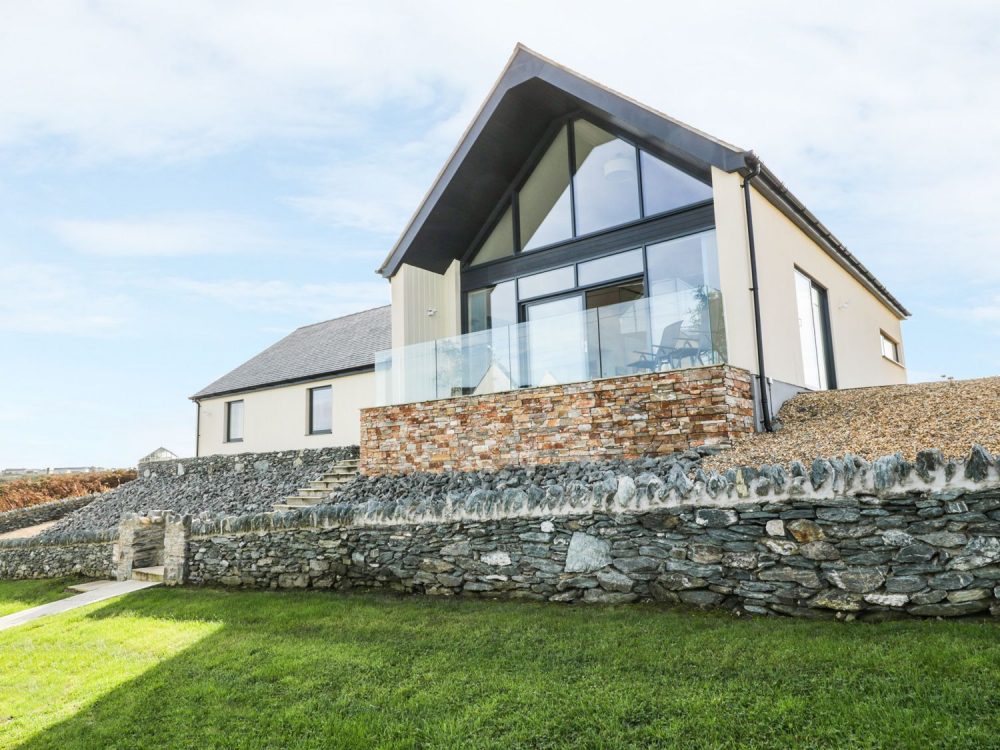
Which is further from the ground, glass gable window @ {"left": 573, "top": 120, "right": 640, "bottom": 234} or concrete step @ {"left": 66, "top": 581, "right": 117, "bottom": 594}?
glass gable window @ {"left": 573, "top": 120, "right": 640, "bottom": 234}

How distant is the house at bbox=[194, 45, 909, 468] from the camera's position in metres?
9.86

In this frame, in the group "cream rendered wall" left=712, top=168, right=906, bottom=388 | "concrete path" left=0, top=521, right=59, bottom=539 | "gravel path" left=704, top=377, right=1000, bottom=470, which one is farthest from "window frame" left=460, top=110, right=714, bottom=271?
"concrete path" left=0, top=521, right=59, bottom=539

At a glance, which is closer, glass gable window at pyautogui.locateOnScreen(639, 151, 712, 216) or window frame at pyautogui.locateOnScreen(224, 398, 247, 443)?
glass gable window at pyautogui.locateOnScreen(639, 151, 712, 216)

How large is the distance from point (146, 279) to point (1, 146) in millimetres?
3794

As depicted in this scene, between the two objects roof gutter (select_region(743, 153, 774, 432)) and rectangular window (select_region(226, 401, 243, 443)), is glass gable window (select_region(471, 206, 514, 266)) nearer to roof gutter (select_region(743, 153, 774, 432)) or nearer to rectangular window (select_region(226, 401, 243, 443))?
roof gutter (select_region(743, 153, 774, 432))

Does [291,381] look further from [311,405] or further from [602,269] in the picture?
[602,269]

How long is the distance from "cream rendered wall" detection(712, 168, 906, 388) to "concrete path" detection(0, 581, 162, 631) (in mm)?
10571

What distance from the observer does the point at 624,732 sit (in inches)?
146

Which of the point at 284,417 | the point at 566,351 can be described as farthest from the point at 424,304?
the point at 284,417

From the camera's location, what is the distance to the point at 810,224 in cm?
1223

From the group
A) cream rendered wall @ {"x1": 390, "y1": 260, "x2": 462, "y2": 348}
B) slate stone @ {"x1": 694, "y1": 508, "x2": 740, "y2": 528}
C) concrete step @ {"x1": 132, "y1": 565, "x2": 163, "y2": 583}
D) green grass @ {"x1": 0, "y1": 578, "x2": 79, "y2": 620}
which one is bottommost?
green grass @ {"x1": 0, "y1": 578, "x2": 79, "y2": 620}

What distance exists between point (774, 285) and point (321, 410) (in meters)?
13.7

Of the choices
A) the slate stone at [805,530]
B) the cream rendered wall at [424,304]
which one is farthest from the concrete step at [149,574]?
the slate stone at [805,530]

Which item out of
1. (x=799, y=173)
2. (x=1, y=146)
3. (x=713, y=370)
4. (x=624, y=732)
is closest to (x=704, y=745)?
(x=624, y=732)
